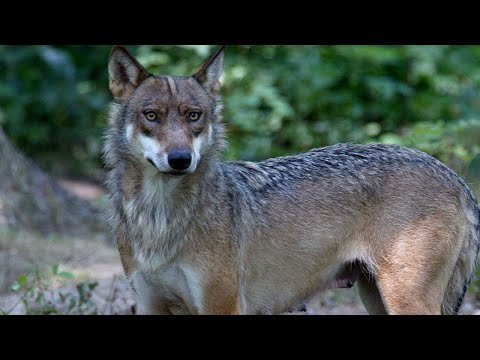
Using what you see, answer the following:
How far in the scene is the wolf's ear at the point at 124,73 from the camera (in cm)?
554

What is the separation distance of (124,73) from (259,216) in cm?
141

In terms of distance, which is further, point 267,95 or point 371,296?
point 267,95

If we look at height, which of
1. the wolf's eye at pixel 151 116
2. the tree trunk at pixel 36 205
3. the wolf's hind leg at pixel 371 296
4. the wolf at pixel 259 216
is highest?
the wolf's eye at pixel 151 116

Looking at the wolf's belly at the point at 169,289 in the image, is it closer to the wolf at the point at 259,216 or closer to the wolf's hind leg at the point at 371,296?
the wolf at the point at 259,216

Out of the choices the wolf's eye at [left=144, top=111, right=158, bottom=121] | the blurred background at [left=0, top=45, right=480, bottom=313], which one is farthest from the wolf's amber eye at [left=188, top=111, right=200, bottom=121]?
the blurred background at [left=0, top=45, right=480, bottom=313]

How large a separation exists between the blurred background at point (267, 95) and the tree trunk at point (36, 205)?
1.13 ft

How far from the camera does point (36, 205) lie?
1109 centimetres

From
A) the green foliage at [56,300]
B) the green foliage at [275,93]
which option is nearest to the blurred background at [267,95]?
the green foliage at [275,93]

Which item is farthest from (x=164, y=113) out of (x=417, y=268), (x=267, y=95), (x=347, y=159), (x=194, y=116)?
(x=267, y=95)

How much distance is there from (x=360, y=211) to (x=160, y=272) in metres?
1.54

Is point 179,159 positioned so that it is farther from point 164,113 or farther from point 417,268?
point 417,268

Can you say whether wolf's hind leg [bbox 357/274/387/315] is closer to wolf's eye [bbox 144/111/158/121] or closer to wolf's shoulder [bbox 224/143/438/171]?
wolf's shoulder [bbox 224/143/438/171]
